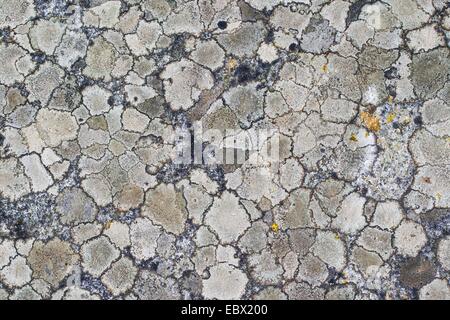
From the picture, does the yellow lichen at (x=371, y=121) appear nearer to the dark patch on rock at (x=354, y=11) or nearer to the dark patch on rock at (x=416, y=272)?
the dark patch on rock at (x=354, y=11)

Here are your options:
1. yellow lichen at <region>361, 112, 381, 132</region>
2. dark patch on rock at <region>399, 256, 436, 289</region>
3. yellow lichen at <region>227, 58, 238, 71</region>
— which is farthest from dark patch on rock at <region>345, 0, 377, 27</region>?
dark patch on rock at <region>399, 256, 436, 289</region>

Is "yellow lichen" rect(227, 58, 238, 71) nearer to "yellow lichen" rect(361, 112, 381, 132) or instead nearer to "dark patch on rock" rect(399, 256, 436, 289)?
"yellow lichen" rect(361, 112, 381, 132)

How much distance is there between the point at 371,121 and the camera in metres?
2.29

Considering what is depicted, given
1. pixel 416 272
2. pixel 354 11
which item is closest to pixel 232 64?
pixel 354 11

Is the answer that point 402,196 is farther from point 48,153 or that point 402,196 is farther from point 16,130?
point 16,130

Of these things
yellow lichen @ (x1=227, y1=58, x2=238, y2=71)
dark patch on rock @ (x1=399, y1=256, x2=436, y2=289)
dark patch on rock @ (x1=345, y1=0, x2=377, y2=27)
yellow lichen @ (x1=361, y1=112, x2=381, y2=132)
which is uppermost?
dark patch on rock @ (x1=345, y1=0, x2=377, y2=27)

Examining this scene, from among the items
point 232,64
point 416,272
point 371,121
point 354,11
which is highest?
point 354,11

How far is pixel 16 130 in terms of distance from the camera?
92.0 inches

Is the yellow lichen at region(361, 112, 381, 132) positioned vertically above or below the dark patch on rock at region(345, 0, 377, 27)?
below

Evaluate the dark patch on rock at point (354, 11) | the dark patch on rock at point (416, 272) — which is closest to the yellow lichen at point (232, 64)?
the dark patch on rock at point (354, 11)

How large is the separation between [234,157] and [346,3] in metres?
0.81

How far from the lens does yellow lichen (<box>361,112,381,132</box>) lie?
2293 millimetres

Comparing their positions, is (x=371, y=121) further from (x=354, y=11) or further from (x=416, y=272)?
(x=416, y=272)
